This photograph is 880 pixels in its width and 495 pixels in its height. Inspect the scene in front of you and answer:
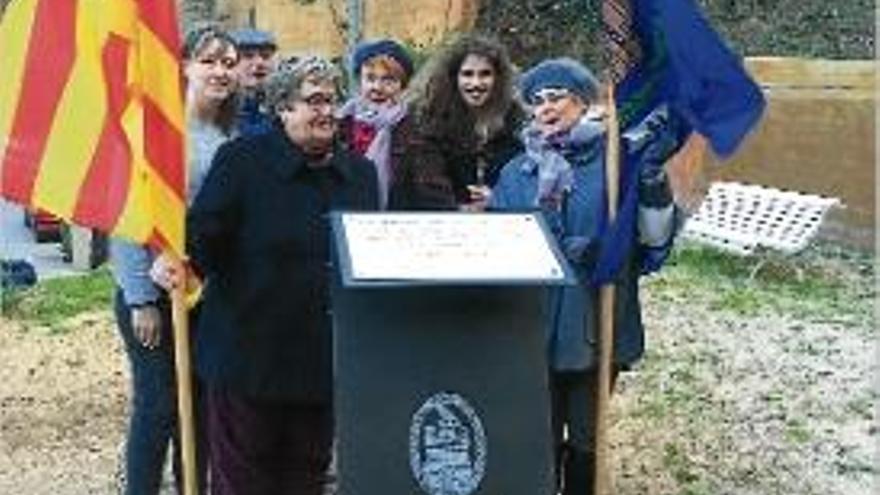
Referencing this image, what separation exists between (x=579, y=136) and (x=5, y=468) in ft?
10.1

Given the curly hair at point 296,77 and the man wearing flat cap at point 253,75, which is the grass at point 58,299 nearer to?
the man wearing flat cap at point 253,75

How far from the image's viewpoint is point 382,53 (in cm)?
590

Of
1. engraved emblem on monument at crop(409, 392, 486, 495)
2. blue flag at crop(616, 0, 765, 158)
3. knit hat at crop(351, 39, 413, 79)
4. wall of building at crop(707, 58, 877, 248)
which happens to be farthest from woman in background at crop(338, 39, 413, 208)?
wall of building at crop(707, 58, 877, 248)

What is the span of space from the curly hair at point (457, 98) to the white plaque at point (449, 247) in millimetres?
1309

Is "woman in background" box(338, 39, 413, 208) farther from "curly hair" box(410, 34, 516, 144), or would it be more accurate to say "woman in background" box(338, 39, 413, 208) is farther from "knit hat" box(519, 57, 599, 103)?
"knit hat" box(519, 57, 599, 103)

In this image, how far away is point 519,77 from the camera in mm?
5629

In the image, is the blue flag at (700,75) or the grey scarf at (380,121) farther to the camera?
the grey scarf at (380,121)

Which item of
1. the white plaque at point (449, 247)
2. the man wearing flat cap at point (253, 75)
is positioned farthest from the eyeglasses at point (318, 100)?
the white plaque at point (449, 247)

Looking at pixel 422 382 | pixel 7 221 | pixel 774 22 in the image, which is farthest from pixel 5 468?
pixel 7 221

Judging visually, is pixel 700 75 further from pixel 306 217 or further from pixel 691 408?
pixel 691 408

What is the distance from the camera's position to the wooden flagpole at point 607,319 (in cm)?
483

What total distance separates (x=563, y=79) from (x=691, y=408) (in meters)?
3.14

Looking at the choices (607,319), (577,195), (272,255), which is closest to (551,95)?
(577,195)

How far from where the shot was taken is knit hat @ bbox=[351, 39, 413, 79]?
590cm
